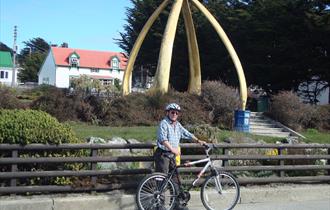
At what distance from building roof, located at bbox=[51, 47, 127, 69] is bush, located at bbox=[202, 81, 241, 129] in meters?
69.4

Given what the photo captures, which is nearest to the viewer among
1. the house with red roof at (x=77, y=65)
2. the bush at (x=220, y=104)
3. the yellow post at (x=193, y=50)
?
the bush at (x=220, y=104)

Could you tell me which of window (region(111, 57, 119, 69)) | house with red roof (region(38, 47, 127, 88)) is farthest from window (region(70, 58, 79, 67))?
window (region(111, 57, 119, 69))

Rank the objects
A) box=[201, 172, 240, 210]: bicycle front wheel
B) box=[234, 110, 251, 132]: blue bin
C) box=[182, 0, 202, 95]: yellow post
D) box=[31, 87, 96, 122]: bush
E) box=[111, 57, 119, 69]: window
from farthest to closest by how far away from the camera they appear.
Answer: box=[111, 57, 119, 69]: window
box=[182, 0, 202, 95]: yellow post
box=[234, 110, 251, 132]: blue bin
box=[31, 87, 96, 122]: bush
box=[201, 172, 240, 210]: bicycle front wheel

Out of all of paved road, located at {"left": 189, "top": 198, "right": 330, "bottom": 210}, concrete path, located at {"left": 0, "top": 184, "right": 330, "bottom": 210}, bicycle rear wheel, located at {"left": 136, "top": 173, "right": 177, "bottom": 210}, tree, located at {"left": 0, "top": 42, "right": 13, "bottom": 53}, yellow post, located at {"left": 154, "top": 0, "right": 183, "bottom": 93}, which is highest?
tree, located at {"left": 0, "top": 42, "right": 13, "bottom": 53}

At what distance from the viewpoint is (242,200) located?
997 centimetres

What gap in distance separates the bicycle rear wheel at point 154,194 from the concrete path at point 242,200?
2.37ft

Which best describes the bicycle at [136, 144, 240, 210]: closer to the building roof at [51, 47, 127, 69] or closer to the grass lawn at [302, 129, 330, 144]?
the grass lawn at [302, 129, 330, 144]

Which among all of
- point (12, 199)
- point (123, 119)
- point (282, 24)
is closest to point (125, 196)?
point (12, 199)

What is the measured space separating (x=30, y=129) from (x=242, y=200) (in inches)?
164

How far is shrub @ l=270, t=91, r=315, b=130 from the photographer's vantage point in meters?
25.3

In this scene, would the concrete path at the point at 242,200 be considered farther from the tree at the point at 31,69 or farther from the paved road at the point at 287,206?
the tree at the point at 31,69

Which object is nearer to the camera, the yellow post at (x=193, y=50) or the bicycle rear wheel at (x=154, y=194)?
the bicycle rear wheel at (x=154, y=194)

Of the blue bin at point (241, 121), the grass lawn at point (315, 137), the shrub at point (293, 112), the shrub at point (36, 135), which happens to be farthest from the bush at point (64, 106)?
the shrub at point (36, 135)

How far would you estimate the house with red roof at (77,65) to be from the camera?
9225cm
